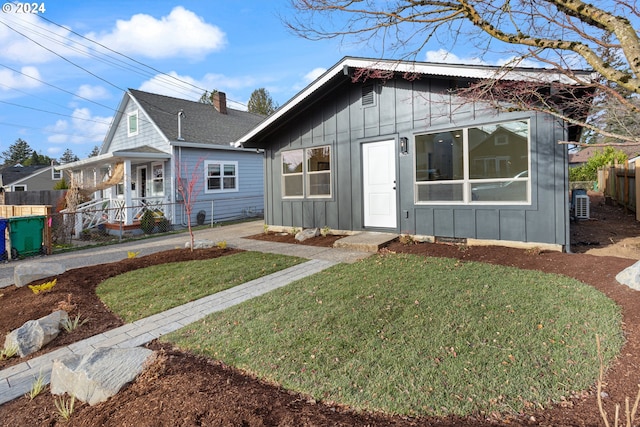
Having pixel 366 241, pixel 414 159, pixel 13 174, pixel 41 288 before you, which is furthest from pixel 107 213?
pixel 13 174

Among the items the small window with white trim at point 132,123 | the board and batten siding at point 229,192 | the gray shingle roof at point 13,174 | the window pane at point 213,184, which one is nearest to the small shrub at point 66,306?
the board and batten siding at point 229,192

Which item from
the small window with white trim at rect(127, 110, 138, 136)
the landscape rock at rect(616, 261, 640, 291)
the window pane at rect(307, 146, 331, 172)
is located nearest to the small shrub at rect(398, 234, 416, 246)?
the window pane at rect(307, 146, 331, 172)

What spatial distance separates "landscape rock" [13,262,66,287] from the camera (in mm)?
5691

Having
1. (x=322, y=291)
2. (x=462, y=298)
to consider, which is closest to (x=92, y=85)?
(x=322, y=291)

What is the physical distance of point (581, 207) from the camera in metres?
10.9

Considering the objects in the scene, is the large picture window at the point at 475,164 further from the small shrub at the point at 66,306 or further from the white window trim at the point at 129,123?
the white window trim at the point at 129,123

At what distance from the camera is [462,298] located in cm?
423

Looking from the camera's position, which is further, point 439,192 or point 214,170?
point 214,170

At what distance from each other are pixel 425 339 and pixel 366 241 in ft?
14.6

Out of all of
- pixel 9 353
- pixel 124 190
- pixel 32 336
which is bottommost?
pixel 9 353

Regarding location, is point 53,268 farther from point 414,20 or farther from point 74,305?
point 414,20

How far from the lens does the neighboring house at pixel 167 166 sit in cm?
1336

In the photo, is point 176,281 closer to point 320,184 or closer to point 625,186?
point 320,184

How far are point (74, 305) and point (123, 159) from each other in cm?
986
